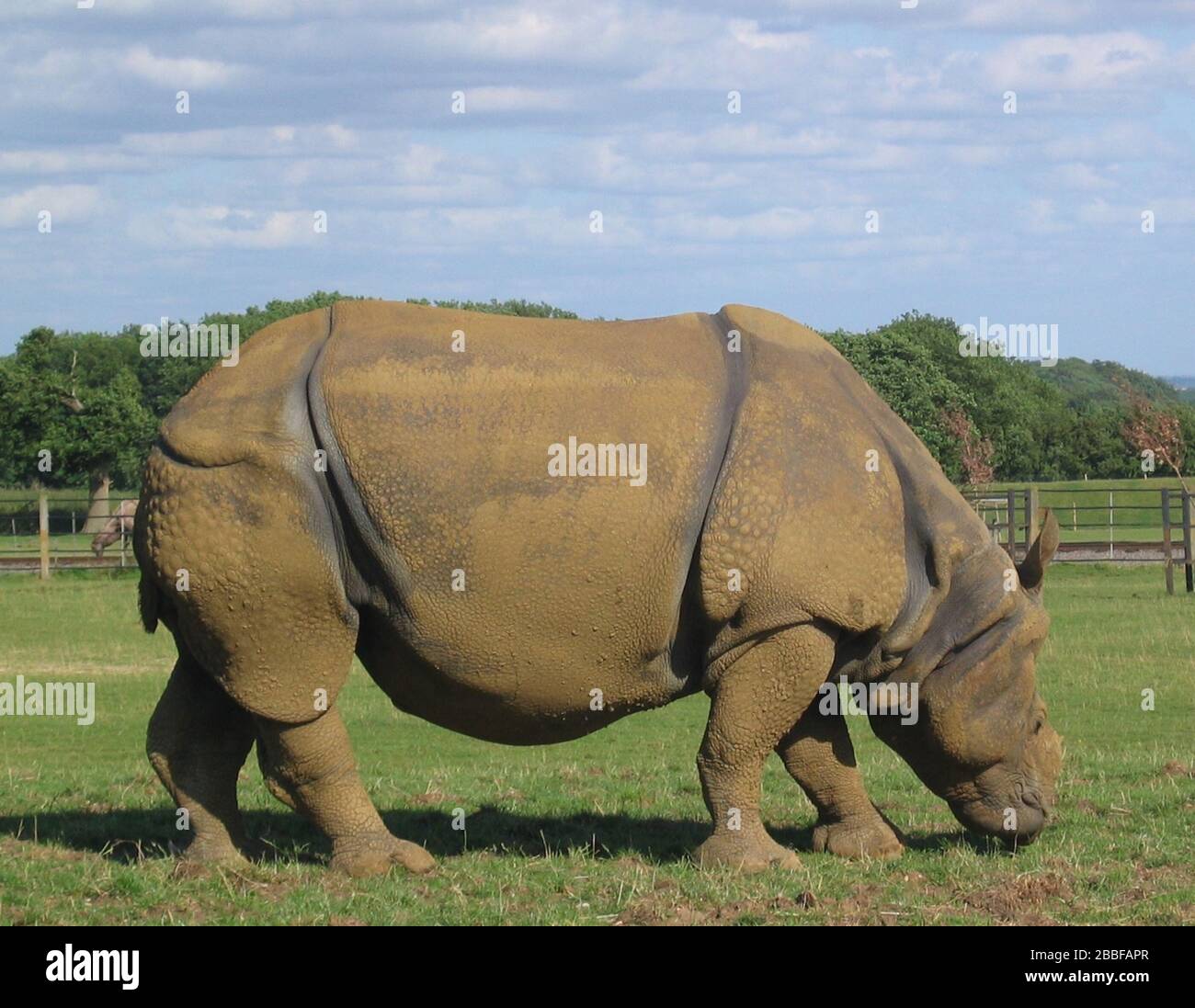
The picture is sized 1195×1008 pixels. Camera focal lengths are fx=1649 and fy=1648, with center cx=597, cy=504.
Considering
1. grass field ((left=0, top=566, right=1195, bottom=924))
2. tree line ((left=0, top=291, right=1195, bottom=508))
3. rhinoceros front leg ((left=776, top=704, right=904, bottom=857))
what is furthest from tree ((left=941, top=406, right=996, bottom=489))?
rhinoceros front leg ((left=776, top=704, right=904, bottom=857))

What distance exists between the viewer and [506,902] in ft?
22.9

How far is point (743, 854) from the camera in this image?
7.66 m

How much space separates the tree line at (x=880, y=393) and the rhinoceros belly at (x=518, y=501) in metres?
20.5

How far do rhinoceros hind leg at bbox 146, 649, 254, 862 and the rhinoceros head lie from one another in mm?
3180

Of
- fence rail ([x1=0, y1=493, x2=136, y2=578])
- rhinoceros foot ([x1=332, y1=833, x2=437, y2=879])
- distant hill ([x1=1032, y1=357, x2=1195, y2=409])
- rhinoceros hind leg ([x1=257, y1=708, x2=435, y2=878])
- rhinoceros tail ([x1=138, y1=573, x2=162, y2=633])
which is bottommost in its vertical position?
fence rail ([x1=0, y1=493, x2=136, y2=578])

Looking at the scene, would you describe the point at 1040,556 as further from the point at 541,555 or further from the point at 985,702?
the point at 541,555

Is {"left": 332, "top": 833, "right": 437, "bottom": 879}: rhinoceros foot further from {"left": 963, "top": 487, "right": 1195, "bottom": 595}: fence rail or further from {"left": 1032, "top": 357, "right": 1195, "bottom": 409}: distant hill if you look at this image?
{"left": 1032, "top": 357, "right": 1195, "bottom": 409}: distant hill

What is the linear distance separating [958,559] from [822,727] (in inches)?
43.8

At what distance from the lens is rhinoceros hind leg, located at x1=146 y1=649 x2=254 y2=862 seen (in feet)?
26.0

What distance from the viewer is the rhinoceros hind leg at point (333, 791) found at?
743 cm

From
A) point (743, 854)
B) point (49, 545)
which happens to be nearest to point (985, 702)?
point (743, 854)

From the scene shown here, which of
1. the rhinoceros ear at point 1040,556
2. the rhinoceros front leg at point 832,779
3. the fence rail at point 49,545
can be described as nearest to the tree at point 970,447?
the fence rail at point 49,545

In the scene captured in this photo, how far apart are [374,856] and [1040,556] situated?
3.49m
